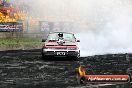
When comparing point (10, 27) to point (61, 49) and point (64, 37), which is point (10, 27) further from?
point (61, 49)

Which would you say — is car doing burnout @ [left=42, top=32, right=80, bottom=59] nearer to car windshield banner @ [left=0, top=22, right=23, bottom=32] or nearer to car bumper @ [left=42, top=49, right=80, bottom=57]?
car bumper @ [left=42, top=49, right=80, bottom=57]

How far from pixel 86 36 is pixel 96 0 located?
347 inches

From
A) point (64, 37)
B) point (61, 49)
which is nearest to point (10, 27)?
point (64, 37)

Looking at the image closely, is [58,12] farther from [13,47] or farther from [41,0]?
[13,47]

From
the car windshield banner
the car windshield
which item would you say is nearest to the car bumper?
the car windshield

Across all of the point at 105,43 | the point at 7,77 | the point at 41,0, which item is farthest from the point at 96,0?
the point at 7,77

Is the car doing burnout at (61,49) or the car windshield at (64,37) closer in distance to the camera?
the car doing burnout at (61,49)

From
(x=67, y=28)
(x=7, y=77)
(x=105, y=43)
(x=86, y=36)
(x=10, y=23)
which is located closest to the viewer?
(x=7, y=77)

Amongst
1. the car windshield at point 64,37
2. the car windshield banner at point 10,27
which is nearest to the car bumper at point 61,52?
the car windshield at point 64,37

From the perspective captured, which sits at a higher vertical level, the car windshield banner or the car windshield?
the car windshield banner

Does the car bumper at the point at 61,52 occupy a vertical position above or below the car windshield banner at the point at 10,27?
below

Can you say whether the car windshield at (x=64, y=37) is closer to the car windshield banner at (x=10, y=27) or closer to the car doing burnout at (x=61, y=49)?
the car doing burnout at (x=61, y=49)

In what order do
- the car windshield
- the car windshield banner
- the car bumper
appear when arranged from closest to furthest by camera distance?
the car bumper, the car windshield, the car windshield banner

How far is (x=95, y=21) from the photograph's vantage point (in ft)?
154
